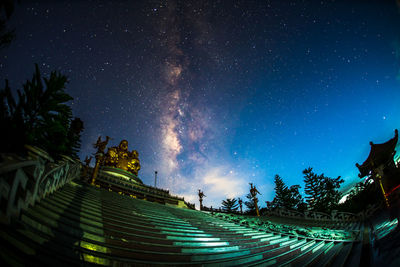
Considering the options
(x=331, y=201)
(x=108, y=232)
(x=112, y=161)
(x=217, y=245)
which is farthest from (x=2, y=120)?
(x=331, y=201)

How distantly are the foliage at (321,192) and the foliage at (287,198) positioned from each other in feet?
6.92

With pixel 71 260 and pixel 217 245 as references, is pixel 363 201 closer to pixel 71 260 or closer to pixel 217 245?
pixel 217 245

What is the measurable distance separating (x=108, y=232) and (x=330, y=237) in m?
10.8

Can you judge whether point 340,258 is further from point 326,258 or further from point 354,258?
point 326,258

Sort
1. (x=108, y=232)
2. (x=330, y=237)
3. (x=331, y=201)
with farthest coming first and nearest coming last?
1. (x=331, y=201)
2. (x=330, y=237)
3. (x=108, y=232)

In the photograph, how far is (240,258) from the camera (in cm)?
395

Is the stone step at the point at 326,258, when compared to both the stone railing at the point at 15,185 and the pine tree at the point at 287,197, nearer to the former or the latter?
the stone railing at the point at 15,185

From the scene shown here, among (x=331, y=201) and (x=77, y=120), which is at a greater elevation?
(x=77, y=120)

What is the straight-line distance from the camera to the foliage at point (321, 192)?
34.6m

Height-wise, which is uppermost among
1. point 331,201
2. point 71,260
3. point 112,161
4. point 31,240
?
point 112,161

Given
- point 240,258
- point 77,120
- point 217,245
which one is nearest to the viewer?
point 240,258

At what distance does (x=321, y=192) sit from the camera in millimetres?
37062

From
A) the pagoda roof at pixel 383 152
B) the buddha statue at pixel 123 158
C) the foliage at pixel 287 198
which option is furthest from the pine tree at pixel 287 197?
the buddha statue at pixel 123 158

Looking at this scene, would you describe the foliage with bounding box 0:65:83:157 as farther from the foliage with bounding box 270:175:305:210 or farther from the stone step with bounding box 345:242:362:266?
the foliage with bounding box 270:175:305:210
